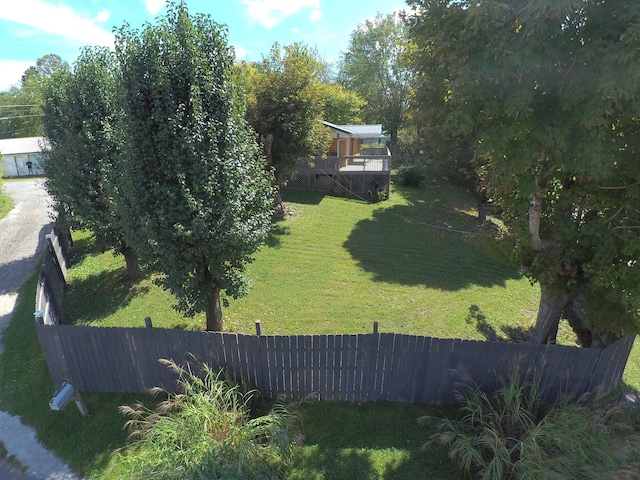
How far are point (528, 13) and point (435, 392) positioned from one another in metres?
5.81

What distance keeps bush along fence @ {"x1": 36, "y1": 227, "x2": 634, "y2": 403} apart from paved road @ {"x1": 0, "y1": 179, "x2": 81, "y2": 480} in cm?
115

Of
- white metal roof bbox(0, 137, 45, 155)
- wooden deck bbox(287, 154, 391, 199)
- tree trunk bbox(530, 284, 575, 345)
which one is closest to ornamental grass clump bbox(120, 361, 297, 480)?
tree trunk bbox(530, 284, 575, 345)

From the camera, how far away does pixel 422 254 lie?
47.2 ft

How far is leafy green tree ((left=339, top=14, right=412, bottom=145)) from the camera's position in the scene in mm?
42125

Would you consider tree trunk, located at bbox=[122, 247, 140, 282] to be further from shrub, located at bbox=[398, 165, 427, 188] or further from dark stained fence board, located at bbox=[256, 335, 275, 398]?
shrub, located at bbox=[398, 165, 427, 188]

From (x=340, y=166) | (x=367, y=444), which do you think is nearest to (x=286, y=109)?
(x=340, y=166)

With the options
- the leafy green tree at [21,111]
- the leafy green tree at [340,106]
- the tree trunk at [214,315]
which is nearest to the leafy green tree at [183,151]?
the tree trunk at [214,315]

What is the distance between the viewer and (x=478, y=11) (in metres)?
4.62

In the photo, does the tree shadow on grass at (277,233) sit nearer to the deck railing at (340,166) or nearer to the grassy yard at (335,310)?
the grassy yard at (335,310)

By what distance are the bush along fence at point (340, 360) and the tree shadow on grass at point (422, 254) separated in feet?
18.0

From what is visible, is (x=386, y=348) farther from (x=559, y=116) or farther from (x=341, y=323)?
(x=559, y=116)

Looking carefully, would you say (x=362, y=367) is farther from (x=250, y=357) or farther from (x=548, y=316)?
(x=548, y=316)

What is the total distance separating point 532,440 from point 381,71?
45.8m

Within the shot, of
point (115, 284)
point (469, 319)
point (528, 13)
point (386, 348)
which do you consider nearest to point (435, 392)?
point (386, 348)
